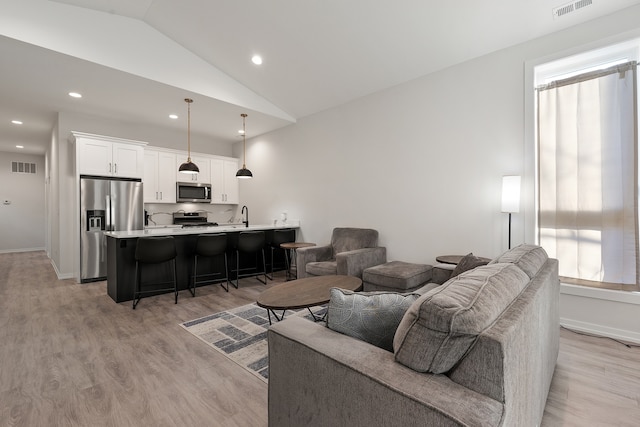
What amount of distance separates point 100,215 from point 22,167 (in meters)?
6.02

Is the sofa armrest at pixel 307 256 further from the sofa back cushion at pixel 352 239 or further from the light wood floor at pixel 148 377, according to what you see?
the light wood floor at pixel 148 377

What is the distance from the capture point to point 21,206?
8266mm

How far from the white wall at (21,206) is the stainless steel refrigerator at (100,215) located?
5633 mm

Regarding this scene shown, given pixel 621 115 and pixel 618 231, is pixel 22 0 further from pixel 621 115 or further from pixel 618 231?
pixel 618 231

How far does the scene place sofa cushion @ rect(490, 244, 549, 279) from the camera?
1485mm

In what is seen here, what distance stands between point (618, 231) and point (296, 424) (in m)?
3.31

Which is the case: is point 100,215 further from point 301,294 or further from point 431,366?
point 431,366

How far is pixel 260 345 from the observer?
2543 millimetres

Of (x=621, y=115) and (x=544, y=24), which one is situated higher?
(x=544, y=24)

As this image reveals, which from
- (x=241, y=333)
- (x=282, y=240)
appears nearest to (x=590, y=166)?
(x=241, y=333)

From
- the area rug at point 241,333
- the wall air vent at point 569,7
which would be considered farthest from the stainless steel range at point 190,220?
the wall air vent at point 569,7

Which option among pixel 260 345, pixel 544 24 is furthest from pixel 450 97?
pixel 260 345

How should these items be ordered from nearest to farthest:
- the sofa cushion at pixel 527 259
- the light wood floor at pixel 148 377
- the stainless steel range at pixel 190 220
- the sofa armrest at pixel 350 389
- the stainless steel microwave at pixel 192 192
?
the sofa armrest at pixel 350 389
the sofa cushion at pixel 527 259
the light wood floor at pixel 148 377
the stainless steel microwave at pixel 192 192
the stainless steel range at pixel 190 220

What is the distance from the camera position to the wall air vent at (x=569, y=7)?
2.58 meters
